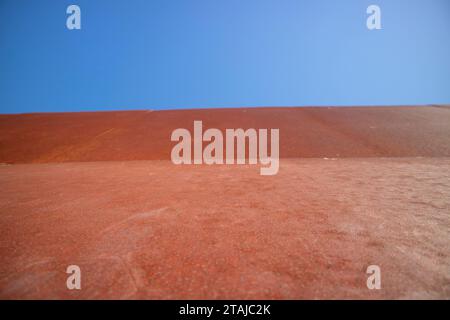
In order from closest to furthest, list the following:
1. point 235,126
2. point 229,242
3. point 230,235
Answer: point 229,242
point 230,235
point 235,126

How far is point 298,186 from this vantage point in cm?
608

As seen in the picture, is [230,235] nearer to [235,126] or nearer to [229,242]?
[229,242]

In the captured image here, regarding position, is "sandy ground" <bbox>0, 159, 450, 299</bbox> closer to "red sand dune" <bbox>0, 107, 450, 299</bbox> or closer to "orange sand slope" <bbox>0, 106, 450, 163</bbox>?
"red sand dune" <bbox>0, 107, 450, 299</bbox>

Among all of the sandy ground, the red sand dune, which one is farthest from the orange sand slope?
the sandy ground

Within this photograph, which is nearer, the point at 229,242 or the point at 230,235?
the point at 229,242

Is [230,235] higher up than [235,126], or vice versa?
[235,126]

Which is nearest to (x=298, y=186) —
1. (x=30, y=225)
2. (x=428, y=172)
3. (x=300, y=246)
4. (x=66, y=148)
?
(x=300, y=246)

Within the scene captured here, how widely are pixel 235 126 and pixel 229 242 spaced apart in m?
16.8

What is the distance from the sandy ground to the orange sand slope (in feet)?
27.0

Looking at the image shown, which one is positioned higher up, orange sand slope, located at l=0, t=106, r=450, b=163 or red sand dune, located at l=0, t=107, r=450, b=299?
orange sand slope, located at l=0, t=106, r=450, b=163

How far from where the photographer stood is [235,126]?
63.3 feet

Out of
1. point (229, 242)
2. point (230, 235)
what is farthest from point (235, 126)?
point (229, 242)

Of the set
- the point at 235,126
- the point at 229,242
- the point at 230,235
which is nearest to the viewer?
the point at 229,242

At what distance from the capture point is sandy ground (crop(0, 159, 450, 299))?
2.18 metres
